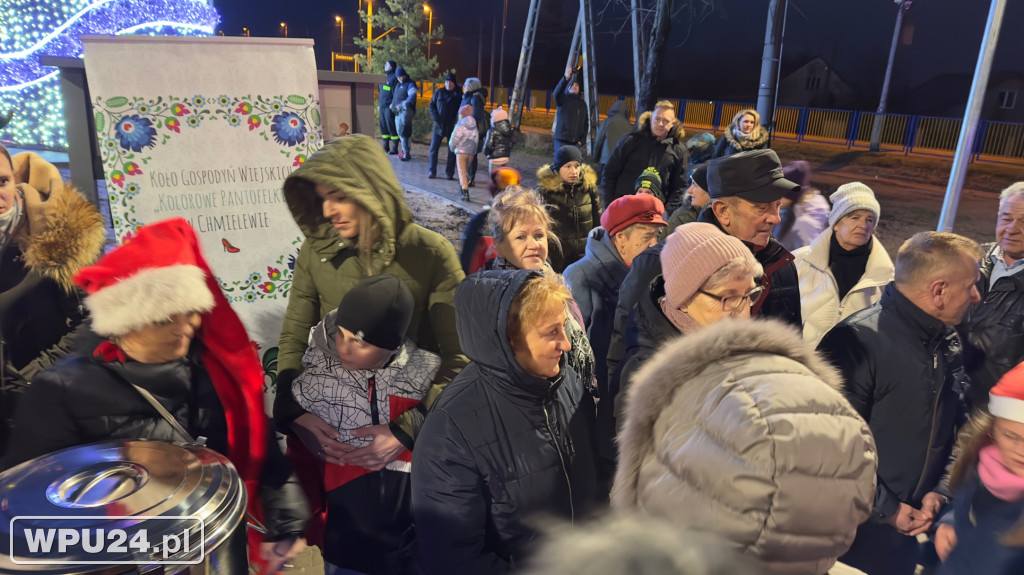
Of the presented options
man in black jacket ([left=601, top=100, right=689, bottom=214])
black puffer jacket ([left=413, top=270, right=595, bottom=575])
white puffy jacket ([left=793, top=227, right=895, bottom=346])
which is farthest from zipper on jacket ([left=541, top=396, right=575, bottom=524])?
man in black jacket ([left=601, top=100, right=689, bottom=214])

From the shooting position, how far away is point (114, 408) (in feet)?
5.97

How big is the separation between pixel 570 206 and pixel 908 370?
3102 millimetres

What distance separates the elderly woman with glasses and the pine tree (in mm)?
24949

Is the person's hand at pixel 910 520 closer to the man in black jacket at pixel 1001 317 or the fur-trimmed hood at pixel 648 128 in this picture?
the man in black jacket at pixel 1001 317

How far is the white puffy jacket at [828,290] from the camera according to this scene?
3486 mm

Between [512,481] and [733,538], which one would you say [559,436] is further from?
[733,538]

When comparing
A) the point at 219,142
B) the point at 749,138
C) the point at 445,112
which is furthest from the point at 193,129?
the point at 445,112

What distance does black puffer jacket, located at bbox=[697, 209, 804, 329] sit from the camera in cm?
283

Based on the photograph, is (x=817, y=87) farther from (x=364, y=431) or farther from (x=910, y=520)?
(x=364, y=431)

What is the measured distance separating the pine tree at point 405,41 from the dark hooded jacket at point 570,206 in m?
22.0

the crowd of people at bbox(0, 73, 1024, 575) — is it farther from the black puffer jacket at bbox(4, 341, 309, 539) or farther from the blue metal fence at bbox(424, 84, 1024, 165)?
the blue metal fence at bbox(424, 84, 1024, 165)

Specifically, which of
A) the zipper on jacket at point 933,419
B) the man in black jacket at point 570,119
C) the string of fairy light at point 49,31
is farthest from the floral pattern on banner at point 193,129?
the man in black jacket at point 570,119

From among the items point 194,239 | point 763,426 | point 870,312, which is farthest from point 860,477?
point 194,239

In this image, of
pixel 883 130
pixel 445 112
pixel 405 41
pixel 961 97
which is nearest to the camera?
pixel 445 112
